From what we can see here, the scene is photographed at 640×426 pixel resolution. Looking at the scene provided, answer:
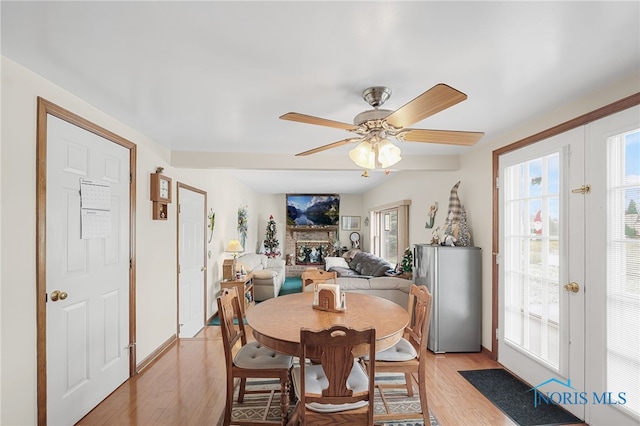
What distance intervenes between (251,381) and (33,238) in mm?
1987

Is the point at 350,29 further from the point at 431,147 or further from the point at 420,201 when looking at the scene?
the point at 420,201

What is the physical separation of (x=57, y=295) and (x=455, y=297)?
3.38 meters

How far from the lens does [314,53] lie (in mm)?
1522

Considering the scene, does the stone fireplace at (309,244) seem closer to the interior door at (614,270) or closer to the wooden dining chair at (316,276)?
the wooden dining chair at (316,276)

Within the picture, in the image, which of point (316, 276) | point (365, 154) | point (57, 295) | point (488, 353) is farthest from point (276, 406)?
point (488, 353)

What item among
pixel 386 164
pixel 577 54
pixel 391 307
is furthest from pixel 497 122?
pixel 391 307

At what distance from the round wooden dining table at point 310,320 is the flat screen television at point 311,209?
5.94m

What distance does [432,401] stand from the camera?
96.1 inches

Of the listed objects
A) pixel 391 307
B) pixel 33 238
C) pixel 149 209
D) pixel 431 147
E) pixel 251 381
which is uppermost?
pixel 431 147

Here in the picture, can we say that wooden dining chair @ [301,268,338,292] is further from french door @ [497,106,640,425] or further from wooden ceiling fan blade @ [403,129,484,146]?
wooden ceiling fan blade @ [403,129,484,146]

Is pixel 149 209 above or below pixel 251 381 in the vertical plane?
above

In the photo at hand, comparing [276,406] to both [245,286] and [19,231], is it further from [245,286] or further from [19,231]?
[245,286]

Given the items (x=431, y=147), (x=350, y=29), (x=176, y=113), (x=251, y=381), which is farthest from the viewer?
(x=431, y=147)

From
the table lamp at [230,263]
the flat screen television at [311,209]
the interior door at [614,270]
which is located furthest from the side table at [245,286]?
the interior door at [614,270]
